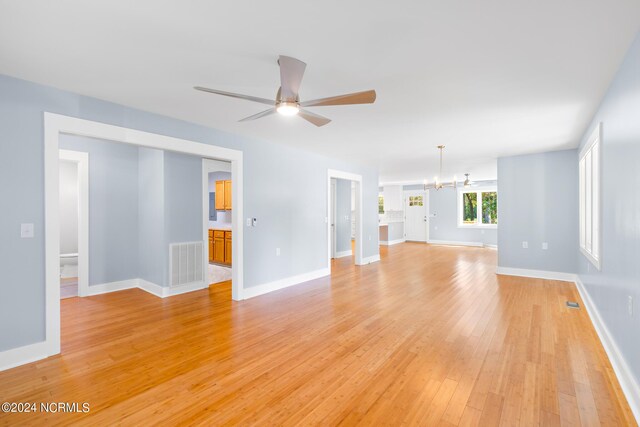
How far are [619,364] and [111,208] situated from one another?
6329 millimetres

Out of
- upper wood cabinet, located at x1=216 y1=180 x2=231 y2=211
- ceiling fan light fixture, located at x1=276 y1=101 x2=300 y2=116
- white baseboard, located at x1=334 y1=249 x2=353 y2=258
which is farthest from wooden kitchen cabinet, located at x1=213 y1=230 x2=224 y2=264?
ceiling fan light fixture, located at x1=276 y1=101 x2=300 y2=116

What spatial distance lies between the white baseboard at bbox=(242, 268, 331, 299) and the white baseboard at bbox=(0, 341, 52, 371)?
2198 mm

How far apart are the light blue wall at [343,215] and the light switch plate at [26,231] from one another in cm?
664

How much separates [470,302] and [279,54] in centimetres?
398

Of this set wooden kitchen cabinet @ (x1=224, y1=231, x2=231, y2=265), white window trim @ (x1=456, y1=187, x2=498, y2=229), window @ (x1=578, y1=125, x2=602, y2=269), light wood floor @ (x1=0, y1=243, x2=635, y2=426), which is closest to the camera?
light wood floor @ (x1=0, y1=243, x2=635, y2=426)

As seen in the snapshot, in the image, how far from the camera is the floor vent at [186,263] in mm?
4648

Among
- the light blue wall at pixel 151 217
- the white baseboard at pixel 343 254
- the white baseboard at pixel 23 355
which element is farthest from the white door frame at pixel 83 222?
the white baseboard at pixel 343 254

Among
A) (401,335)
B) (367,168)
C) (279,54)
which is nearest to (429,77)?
(279,54)

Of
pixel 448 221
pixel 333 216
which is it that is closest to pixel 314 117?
pixel 333 216

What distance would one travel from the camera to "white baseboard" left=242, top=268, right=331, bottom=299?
4.54 m

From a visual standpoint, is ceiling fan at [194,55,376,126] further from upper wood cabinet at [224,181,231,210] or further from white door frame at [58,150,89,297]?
upper wood cabinet at [224,181,231,210]

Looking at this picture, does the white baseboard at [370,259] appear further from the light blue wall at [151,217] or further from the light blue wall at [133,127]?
→ the light blue wall at [151,217]

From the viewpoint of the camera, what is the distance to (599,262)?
10.8ft

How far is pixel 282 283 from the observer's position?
507 centimetres
